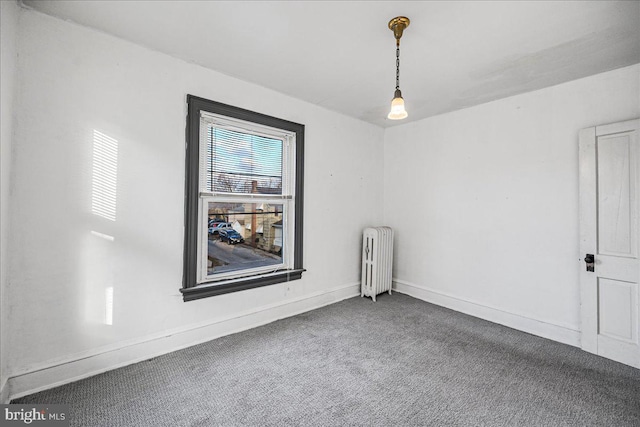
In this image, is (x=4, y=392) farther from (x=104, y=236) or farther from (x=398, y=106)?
(x=398, y=106)

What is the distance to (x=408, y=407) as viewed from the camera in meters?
1.86

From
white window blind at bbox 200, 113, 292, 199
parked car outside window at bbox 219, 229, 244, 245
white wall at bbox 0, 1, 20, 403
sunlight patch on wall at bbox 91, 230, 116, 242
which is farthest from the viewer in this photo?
parked car outside window at bbox 219, 229, 244, 245

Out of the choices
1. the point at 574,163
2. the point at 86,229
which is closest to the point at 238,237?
the point at 86,229

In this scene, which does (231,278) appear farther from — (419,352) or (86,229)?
(419,352)

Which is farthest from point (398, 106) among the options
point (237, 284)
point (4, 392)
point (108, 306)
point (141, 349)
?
point (4, 392)

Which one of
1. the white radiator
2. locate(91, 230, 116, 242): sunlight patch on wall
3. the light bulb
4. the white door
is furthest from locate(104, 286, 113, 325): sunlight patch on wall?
the white door

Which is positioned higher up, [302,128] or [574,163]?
[302,128]

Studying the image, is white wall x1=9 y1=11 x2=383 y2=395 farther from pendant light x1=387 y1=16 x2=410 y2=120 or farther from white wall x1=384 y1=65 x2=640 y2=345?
white wall x1=384 y1=65 x2=640 y2=345

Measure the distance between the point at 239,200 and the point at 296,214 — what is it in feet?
2.42

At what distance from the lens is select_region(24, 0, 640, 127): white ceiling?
188 cm

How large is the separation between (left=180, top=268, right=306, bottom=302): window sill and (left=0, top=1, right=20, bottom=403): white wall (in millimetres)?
1095

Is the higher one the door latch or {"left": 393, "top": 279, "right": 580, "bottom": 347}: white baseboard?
the door latch

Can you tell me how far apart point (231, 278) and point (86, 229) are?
1291 mm

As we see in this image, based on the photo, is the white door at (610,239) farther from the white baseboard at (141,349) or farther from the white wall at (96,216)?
the white wall at (96,216)
